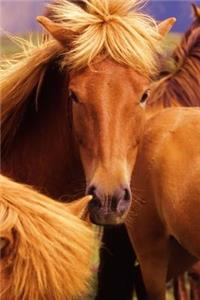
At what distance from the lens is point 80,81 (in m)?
2.97

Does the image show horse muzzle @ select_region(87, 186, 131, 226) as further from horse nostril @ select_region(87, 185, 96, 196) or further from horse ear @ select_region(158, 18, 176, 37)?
horse ear @ select_region(158, 18, 176, 37)

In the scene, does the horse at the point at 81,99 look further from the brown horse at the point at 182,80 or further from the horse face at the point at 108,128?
the brown horse at the point at 182,80

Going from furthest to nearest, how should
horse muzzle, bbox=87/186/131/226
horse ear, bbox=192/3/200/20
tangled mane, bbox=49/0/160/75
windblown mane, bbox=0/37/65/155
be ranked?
horse ear, bbox=192/3/200/20, windblown mane, bbox=0/37/65/155, tangled mane, bbox=49/0/160/75, horse muzzle, bbox=87/186/131/226

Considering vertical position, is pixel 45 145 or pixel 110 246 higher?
pixel 45 145

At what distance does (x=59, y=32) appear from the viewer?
10.1ft

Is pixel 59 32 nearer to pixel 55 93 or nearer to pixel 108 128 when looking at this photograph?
pixel 55 93

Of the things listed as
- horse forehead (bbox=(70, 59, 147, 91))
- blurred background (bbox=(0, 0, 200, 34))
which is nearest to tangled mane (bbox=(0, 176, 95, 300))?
horse forehead (bbox=(70, 59, 147, 91))

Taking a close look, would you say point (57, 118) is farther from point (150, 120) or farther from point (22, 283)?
point (22, 283)

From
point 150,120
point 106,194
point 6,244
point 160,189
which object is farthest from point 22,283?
point 150,120

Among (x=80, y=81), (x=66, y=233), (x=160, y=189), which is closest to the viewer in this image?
(x=66, y=233)

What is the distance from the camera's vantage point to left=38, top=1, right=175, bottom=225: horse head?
110 inches

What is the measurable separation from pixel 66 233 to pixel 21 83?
1647mm

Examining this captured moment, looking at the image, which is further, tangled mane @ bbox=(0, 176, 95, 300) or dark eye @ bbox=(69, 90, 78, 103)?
dark eye @ bbox=(69, 90, 78, 103)

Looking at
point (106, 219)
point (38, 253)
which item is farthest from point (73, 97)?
point (38, 253)
